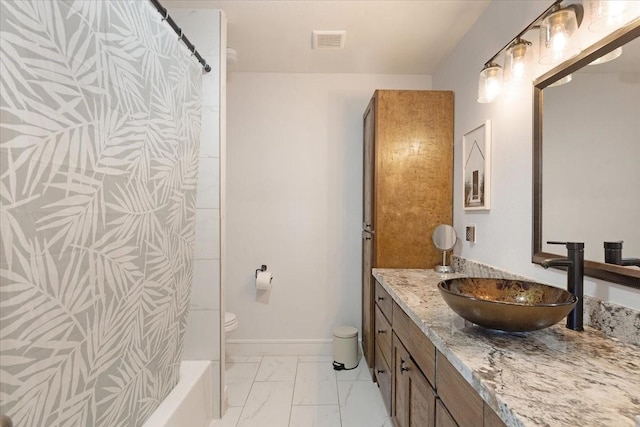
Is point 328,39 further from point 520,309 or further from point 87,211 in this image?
point 520,309

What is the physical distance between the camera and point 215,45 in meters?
1.79

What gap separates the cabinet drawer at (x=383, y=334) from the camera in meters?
1.70

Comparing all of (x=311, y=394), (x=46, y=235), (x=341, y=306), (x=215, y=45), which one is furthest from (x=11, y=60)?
(x=341, y=306)

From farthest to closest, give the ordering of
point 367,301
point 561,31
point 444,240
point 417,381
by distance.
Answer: point 367,301 < point 444,240 < point 417,381 < point 561,31

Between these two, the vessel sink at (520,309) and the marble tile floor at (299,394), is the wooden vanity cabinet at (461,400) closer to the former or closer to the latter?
the vessel sink at (520,309)

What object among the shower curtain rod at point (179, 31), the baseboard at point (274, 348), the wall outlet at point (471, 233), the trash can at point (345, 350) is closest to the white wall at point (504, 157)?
the wall outlet at point (471, 233)

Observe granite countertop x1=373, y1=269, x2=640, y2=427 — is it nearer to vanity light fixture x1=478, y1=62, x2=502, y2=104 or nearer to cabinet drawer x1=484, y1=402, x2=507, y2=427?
cabinet drawer x1=484, y1=402, x2=507, y2=427

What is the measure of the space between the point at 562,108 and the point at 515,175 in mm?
368

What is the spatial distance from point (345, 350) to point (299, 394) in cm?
48

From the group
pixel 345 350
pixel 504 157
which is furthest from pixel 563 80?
pixel 345 350

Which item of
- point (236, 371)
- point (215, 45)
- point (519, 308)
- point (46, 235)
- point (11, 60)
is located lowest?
point (236, 371)

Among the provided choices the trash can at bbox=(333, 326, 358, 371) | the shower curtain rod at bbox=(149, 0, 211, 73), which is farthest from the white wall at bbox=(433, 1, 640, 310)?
the shower curtain rod at bbox=(149, 0, 211, 73)

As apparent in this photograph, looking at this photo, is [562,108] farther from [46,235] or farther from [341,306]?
[341,306]

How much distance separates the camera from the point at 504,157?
156cm
